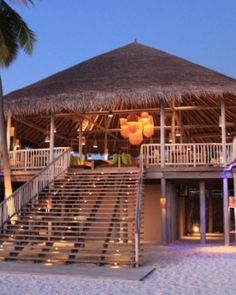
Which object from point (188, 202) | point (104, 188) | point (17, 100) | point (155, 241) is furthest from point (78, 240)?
point (188, 202)

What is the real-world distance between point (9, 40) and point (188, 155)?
677 cm

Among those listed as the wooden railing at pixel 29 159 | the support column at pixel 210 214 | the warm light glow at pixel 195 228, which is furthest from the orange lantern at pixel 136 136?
the warm light glow at pixel 195 228

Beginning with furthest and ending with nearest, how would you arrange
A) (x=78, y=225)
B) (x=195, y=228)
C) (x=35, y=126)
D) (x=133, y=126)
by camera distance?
(x=195, y=228) < (x=35, y=126) < (x=133, y=126) < (x=78, y=225)

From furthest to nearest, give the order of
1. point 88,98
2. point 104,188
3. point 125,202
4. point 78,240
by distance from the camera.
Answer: point 88,98 < point 104,188 < point 125,202 < point 78,240

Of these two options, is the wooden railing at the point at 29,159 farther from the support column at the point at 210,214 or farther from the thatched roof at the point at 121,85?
the support column at the point at 210,214

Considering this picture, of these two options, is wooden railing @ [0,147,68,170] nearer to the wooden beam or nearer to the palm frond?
the wooden beam

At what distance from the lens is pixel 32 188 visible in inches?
550

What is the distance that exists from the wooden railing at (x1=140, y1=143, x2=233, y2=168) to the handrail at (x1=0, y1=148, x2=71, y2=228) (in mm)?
2692

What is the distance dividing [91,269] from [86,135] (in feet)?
50.6

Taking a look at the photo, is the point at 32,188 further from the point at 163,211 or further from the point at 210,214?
the point at 210,214

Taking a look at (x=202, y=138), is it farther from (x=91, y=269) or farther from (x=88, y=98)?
(x=91, y=269)

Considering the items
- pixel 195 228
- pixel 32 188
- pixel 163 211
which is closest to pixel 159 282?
pixel 32 188

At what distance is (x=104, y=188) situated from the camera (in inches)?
563

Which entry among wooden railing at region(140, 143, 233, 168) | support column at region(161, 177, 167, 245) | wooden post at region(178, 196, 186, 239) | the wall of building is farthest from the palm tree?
wooden post at region(178, 196, 186, 239)
